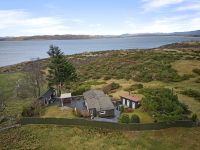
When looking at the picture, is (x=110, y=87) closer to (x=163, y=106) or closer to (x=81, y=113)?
(x=81, y=113)

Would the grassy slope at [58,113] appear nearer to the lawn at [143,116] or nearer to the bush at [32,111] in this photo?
the bush at [32,111]

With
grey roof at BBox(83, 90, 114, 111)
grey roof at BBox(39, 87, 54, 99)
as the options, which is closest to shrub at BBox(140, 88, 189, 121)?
grey roof at BBox(83, 90, 114, 111)

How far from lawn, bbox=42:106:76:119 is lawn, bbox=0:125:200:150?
16.6 ft

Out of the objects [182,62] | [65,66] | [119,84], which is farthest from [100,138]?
[182,62]

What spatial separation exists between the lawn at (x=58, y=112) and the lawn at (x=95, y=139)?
5056 mm

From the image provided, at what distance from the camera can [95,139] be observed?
3506cm

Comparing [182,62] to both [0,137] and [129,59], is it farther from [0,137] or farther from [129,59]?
[0,137]

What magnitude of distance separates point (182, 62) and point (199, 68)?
312 inches

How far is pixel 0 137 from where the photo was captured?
119 ft

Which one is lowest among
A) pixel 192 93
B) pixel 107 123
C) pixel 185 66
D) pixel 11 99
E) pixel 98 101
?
pixel 11 99

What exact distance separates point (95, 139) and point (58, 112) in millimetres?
12130

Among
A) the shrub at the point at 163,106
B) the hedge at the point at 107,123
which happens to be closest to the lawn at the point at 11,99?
the hedge at the point at 107,123

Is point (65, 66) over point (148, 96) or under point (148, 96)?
over

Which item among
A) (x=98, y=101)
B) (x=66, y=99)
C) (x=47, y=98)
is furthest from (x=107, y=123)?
(x=47, y=98)
